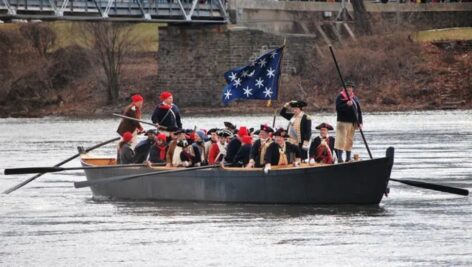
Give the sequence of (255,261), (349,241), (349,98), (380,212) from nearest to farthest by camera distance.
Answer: (255,261) < (349,241) < (380,212) < (349,98)

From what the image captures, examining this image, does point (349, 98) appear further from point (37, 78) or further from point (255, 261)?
point (37, 78)

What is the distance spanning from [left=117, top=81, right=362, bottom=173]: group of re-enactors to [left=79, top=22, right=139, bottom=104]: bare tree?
48.0 metres

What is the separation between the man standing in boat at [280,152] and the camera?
29017mm

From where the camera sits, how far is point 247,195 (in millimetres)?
29609

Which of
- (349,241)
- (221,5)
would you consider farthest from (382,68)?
(349,241)

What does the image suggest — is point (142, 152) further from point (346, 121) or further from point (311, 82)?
point (311, 82)

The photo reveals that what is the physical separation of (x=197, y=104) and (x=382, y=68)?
8946mm

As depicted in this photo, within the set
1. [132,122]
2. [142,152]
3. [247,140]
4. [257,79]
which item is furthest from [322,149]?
[132,122]

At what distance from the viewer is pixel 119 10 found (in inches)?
2933

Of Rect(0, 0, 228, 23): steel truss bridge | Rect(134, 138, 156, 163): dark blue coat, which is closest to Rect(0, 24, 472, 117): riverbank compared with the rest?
Rect(0, 0, 228, 23): steel truss bridge

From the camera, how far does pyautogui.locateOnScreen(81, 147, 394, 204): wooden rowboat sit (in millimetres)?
28328

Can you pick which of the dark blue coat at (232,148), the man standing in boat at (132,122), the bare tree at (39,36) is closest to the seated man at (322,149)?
the dark blue coat at (232,148)

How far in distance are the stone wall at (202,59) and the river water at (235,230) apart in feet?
135

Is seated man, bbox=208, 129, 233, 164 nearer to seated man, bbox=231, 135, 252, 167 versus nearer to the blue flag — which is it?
seated man, bbox=231, 135, 252, 167
